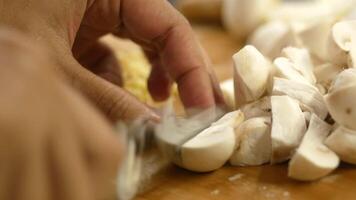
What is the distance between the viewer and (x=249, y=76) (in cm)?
92

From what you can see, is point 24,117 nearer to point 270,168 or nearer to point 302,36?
point 270,168

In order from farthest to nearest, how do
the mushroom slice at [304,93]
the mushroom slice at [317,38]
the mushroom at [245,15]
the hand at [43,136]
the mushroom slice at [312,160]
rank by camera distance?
1. the mushroom at [245,15]
2. the mushroom slice at [317,38]
3. the mushroom slice at [304,93]
4. the mushroom slice at [312,160]
5. the hand at [43,136]

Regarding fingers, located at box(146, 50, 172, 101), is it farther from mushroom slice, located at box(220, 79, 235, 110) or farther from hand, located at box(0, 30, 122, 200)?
hand, located at box(0, 30, 122, 200)

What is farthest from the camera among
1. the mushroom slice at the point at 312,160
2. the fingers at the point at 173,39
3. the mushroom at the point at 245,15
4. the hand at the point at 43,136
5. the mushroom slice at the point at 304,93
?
the mushroom at the point at 245,15

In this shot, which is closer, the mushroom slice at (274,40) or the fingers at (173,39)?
the fingers at (173,39)

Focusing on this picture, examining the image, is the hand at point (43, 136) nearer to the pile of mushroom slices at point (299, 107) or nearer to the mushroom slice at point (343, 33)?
the pile of mushroom slices at point (299, 107)

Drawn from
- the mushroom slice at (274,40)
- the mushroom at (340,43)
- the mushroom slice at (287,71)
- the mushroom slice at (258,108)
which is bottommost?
the mushroom slice at (274,40)

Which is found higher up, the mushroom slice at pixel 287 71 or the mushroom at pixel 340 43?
the mushroom at pixel 340 43

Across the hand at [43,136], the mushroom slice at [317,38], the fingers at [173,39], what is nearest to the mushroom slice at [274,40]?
the mushroom slice at [317,38]

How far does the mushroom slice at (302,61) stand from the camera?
98 centimetres

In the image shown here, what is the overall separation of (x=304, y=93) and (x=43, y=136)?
0.51 meters

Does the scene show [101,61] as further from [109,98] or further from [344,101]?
[344,101]

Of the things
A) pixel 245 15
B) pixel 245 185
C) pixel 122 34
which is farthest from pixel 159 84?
pixel 245 15

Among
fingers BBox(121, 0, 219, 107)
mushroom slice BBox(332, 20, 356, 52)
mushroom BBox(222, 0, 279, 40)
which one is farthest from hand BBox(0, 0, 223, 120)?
mushroom BBox(222, 0, 279, 40)
